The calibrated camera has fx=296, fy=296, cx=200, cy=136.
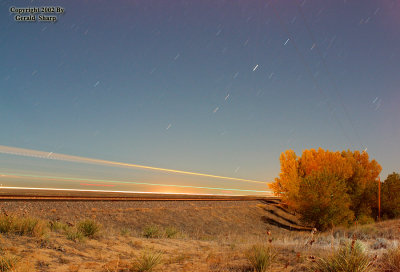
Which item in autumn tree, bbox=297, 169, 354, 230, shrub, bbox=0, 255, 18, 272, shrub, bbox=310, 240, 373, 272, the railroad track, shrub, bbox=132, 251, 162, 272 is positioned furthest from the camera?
autumn tree, bbox=297, 169, 354, 230

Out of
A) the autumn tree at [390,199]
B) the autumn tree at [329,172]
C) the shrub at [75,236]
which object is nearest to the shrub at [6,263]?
the shrub at [75,236]

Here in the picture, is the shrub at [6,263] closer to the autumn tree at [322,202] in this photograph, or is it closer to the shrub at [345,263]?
the shrub at [345,263]

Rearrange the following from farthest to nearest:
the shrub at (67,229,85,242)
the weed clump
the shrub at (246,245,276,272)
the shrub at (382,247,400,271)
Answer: the shrub at (67,229,85,242), the weed clump, the shrub at (246,245,276,272), the shrub at (382,247,400,271)

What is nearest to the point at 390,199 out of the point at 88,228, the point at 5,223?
the point at 88,228

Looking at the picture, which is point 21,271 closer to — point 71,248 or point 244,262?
point 71,248

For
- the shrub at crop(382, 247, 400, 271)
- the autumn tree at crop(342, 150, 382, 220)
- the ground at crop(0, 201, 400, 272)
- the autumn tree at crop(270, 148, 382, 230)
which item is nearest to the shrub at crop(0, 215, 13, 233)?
the ground at crop(0, 201, 400, 272)

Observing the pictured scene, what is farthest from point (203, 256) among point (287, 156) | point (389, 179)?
point (389, 179)

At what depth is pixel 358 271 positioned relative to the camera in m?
5.48

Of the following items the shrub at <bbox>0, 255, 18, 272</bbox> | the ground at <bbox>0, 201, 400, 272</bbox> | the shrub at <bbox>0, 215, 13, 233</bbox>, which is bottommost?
the ground at <bbox>0, 201, 400, 272</bbox>

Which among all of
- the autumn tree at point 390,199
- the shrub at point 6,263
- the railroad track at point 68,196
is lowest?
the autumn tree at point 390,199

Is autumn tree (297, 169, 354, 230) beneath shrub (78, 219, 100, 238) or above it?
beneath

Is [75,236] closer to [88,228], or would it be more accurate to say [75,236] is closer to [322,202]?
[88,228]

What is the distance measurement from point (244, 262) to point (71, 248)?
4979 mm

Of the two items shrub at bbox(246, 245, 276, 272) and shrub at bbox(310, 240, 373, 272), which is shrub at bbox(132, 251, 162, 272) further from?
shrub at bbox(310, 240, 373, 272)
